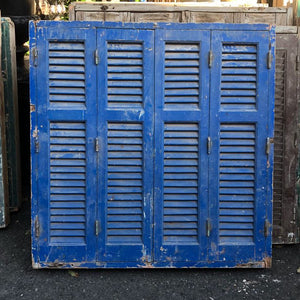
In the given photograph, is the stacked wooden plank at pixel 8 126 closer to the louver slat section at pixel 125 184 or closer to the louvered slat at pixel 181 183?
the louver slat section at pixel 125 184

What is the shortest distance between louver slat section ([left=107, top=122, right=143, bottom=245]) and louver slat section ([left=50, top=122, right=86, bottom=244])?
219mm

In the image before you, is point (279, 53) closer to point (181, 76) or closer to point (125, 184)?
point (181, 76)

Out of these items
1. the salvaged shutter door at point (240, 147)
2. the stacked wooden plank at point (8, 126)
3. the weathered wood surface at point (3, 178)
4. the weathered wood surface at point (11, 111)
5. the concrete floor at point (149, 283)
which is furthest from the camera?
the weathered wood surface at point (11, 111)

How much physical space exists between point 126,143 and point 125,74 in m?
0.55

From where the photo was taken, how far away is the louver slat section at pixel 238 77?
10.9ft

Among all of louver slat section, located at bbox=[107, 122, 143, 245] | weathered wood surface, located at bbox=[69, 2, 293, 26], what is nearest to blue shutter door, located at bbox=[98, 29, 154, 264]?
louver slat section, located at bbox=[107, 122, 143, 245]

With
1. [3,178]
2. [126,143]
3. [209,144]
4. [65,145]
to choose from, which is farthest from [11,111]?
[209,144]

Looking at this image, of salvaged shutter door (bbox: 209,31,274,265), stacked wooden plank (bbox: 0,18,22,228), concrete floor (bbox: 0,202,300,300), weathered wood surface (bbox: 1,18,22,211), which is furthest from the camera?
weathered wood surface (bbox: 1,18,22,211)

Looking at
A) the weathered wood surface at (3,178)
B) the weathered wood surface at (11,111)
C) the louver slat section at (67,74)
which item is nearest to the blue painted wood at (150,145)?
the louver slat section at (67,74)

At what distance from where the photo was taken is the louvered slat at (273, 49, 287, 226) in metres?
3.86

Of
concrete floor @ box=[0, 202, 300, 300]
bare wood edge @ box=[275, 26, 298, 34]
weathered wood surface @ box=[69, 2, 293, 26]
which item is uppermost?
weathered wood surface @ box=[69, 2, 293, 26]

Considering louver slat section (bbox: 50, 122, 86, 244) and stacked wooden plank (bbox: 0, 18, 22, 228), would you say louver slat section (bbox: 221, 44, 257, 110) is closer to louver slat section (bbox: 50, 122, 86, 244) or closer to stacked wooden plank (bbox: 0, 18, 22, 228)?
louver slat section (bbox: 50, 122, 86, 244)

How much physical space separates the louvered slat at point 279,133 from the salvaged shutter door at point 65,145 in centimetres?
172

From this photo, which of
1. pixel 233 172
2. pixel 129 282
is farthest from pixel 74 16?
pixel 129 282
